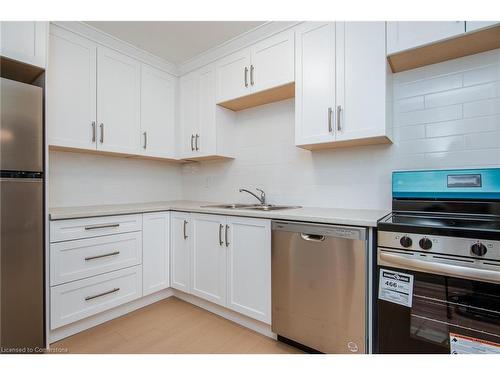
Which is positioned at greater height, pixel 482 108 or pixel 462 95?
pixel 462 95

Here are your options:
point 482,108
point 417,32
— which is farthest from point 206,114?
point 482,108

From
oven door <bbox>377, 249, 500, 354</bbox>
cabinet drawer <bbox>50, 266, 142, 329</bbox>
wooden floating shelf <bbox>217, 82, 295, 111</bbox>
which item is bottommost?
cabinet drawer <bbox>50, 266, 142, 329</bbox>

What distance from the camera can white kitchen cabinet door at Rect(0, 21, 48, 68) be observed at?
1563 mm

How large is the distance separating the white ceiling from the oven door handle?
2123mm

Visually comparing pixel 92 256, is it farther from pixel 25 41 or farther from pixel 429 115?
pixel 429 115

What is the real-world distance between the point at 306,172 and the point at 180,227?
1.28 meters

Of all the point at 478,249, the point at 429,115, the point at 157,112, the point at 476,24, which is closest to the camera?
the point at 478,249

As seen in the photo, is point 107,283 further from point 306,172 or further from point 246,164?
point 306,172

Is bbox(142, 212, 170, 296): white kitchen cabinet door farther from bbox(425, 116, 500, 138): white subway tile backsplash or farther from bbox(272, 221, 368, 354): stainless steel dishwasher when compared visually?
bbox(425, 116, 500, 138): white subway tile backsplash

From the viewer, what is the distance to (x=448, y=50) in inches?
63.2

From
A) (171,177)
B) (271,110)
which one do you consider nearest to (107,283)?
(171,177)

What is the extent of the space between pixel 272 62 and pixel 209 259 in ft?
5.79

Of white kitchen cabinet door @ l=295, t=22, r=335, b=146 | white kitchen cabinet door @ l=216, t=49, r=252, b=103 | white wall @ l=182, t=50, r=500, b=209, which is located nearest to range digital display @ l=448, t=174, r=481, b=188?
white wall @ l=182, t=50, r=500, b=209

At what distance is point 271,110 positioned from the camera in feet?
8.34
